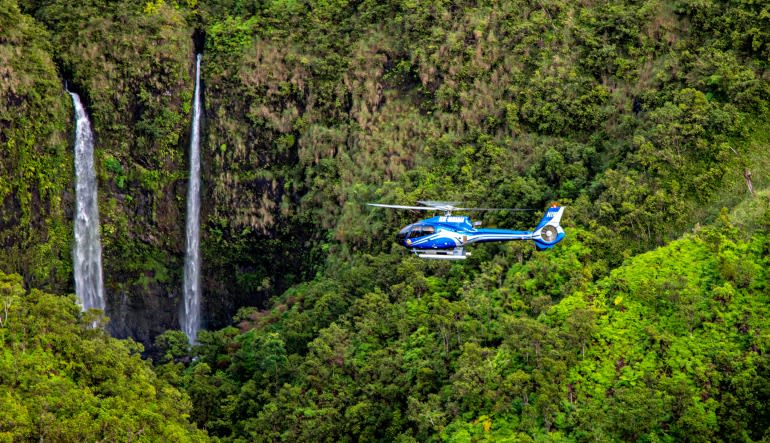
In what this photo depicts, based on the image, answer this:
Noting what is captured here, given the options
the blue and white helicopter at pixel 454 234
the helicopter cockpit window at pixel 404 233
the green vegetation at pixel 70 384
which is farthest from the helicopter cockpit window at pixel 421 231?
the green vegetation at pixel 70 384

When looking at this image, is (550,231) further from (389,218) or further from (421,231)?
(389,218)

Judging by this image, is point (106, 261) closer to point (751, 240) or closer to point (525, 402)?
point (525, 402)

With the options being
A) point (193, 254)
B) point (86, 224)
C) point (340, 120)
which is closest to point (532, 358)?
point (340, 120)

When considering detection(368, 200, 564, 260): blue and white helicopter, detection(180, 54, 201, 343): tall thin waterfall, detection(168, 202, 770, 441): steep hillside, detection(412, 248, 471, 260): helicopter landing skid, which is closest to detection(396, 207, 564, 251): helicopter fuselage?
detection(368, 200, 564, 260): blue and white helicopter

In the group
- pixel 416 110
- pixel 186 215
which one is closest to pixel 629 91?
pixel 416 110

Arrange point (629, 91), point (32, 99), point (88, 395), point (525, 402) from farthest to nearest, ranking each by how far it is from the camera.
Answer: point (32, 99) < point (629, 91) < point (88, 395) < point (525, 402)

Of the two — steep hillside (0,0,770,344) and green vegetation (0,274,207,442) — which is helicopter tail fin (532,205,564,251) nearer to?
steep hillside (0,0,770,344)
